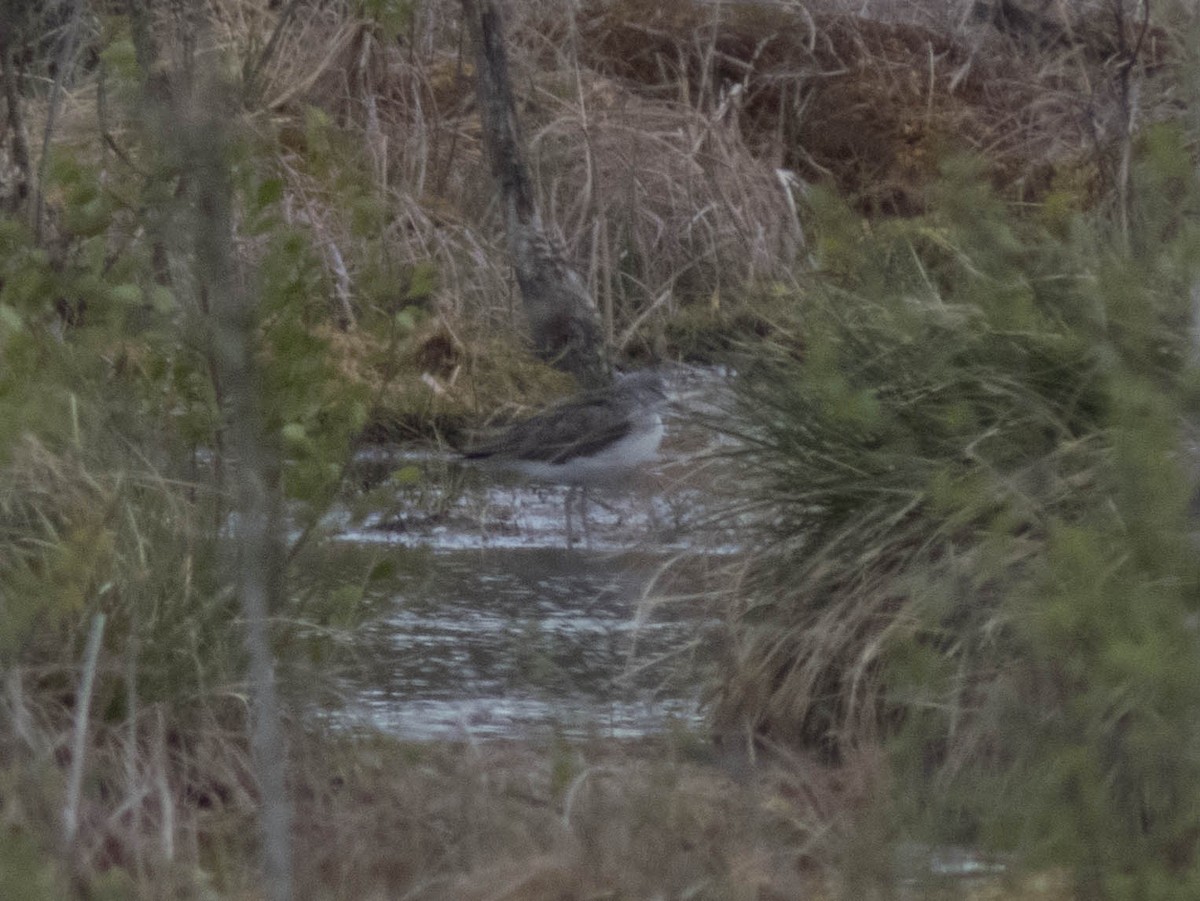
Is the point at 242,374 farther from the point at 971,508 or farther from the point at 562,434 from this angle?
the point at 562,434

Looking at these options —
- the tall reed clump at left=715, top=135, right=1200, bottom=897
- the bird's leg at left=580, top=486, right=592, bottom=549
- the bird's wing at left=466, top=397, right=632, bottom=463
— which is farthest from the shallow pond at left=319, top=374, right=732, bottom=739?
the tall reed clump at left=715, top=135, right=1200, bottom=897

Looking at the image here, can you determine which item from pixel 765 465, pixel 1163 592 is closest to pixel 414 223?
pixel 765 465

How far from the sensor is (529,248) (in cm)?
995

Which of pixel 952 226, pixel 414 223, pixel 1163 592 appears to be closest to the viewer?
pixel 1163 592

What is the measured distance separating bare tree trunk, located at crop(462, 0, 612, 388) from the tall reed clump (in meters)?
3.86

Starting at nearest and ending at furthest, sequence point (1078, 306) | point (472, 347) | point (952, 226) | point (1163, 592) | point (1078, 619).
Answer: point (1078, 619), point (1163, 592), point (1078, 306), point (952, 226), point (472, 347)

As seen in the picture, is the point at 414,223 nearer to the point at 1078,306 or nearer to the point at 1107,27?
the point at 1107,27

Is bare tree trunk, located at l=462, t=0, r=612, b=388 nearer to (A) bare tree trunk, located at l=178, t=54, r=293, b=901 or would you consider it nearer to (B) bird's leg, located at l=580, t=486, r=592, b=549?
(B) bird's leg, located at l=580, t=486, r=592, b=549

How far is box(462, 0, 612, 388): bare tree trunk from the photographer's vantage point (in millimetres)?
9555

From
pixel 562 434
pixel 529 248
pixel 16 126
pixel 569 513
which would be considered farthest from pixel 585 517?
pixel 16 126

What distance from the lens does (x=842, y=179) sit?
13.6 meters

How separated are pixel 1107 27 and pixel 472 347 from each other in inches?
205

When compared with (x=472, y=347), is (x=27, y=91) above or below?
above

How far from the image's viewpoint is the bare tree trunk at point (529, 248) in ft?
31.3
